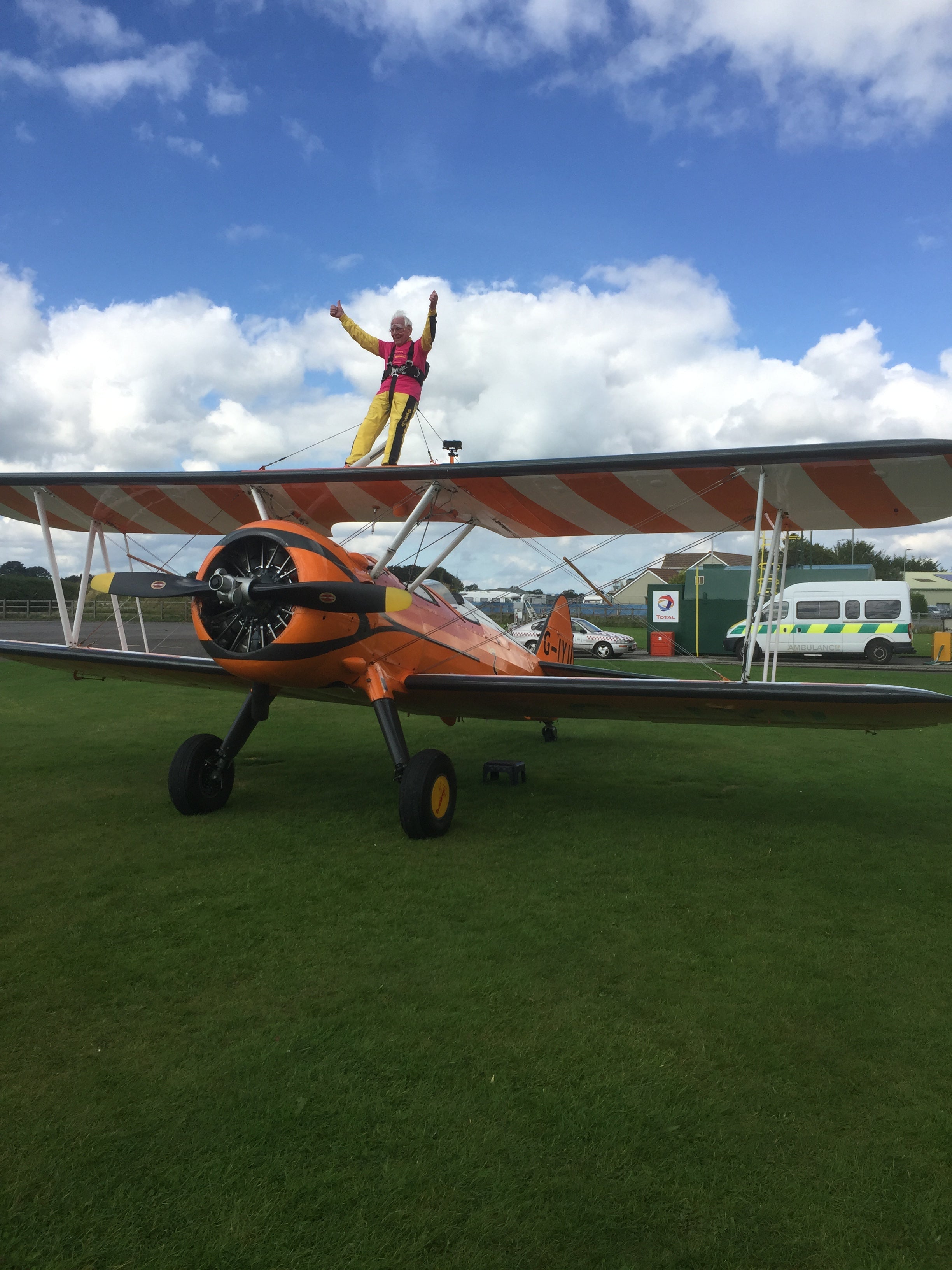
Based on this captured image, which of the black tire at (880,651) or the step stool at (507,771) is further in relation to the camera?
the black tire at (880,651)

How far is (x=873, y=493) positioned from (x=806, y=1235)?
5.66 metres

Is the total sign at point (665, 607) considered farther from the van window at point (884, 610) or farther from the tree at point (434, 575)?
the tree at point (434, 575)

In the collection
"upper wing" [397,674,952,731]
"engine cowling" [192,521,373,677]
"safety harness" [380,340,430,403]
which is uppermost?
"safety harness" [380,340,430,403]

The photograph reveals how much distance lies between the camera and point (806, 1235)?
2100mm

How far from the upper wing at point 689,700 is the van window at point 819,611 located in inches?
753

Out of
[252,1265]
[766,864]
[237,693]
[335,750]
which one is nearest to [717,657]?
[237,693]

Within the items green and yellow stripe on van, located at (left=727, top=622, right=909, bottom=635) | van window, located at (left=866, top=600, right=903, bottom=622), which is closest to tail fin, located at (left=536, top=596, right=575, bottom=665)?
green and yellow stripe on van, located at (left=727, top=622, right=909, bottom=635)

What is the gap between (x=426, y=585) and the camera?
7.39 m

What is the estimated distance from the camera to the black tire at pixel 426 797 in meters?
5.60

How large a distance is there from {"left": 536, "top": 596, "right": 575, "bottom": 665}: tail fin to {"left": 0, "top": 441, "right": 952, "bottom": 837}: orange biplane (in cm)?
172

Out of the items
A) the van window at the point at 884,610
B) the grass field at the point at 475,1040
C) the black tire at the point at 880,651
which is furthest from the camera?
the van window at the point at 884,610

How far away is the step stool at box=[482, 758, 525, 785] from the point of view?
7.65m

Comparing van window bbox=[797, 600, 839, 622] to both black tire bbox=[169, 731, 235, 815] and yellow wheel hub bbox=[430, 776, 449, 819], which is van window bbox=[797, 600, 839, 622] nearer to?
yellow wheel hub bbox=[430, 776, 449, 819]

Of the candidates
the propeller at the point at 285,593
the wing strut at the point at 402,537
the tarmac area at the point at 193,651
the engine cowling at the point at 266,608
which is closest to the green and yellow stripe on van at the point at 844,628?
the tarmac area at the point at 193,651
